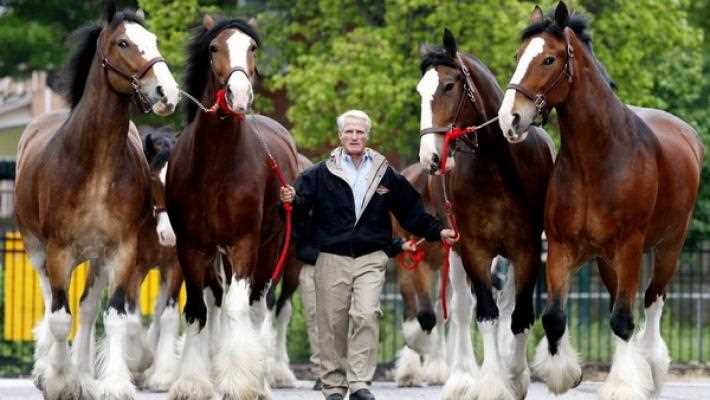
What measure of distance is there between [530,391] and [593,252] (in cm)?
412

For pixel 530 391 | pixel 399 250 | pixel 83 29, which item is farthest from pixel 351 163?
pixel 530 391

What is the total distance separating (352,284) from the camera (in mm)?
13602

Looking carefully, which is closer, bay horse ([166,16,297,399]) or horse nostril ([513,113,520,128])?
horse nostril ([513,113,520,128])

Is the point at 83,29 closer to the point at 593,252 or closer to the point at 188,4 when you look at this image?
the point at 593,252

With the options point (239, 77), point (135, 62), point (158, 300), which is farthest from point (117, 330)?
point (158, 300)

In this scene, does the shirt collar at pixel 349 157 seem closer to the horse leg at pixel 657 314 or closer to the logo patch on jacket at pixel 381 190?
the logo patch on jacket at pixel 381 190

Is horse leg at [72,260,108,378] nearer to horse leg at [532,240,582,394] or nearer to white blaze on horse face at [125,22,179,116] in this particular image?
white blaze on horse face at [125,22,179,116]

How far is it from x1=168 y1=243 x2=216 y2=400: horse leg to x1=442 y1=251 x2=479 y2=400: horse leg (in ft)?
Result: 6.24

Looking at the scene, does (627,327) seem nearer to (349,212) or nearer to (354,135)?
(349,212)

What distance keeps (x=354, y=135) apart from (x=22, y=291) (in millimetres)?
10312

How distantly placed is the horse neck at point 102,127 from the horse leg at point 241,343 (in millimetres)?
1225

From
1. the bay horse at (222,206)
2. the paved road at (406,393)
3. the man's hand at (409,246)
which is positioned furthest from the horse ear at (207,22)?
the paved road at (406,393)

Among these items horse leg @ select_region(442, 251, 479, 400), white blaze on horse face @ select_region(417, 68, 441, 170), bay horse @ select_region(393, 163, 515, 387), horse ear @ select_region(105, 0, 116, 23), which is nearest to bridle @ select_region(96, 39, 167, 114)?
horse ear @ select_region(105, 0, 116, 23)

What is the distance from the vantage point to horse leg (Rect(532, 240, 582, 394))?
13789 mm
